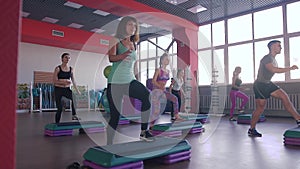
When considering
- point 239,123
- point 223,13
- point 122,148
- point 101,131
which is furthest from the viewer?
point 223,13

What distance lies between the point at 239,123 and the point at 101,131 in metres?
2.98

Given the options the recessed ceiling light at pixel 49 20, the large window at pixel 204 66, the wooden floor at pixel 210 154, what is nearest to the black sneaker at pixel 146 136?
the wooden floor at pixel 210 154

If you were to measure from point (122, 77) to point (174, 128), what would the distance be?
5.60ft

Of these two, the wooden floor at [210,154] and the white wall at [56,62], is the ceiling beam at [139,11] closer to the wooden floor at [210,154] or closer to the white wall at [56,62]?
the wooden floor at [210,154]

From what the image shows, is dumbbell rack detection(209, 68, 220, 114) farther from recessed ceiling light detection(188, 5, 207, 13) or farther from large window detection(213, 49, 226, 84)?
recessed ceiling light detection(188, 5, 207, 13)

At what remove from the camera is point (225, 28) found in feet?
27.1

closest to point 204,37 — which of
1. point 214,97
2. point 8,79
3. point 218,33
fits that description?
point 218,33

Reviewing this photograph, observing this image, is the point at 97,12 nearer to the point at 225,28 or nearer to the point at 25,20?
the point at 25,20

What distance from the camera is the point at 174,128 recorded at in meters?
3.51

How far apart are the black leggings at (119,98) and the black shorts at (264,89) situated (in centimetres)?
194

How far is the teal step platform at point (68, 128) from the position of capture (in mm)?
3610

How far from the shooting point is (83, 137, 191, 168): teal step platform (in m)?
1.73

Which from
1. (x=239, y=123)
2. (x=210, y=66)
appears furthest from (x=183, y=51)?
(x=239, y=123)

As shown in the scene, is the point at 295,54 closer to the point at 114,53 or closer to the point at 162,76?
the point at 162,76
